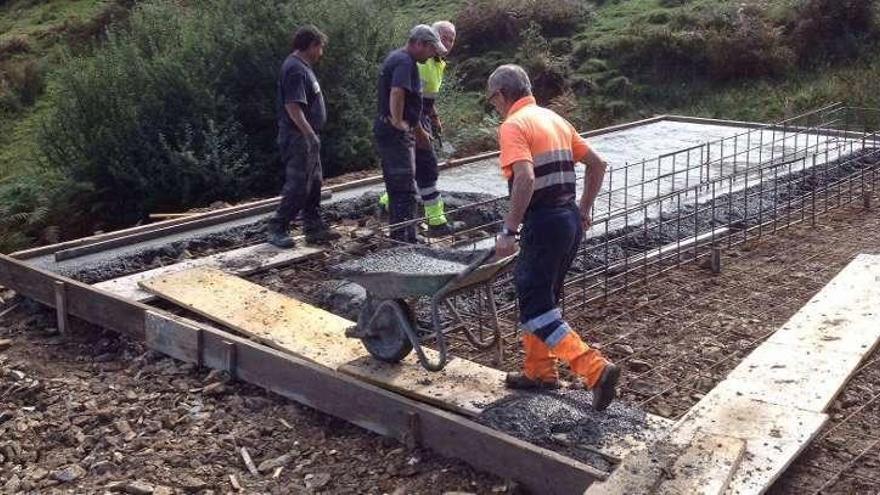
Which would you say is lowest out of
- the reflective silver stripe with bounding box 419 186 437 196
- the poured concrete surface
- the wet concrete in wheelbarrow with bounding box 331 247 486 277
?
the poured concrete surface

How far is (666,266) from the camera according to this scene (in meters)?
7.27

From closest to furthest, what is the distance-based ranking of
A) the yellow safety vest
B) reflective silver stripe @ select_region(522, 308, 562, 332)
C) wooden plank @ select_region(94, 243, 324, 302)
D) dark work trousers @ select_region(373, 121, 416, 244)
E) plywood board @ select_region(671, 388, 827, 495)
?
plywood board @ select_region(671, 388, 827, 495), reflective silver stripe @ select_region(522, 308, 562, 332), wooden plank @ select_region(94, 243, 324, 302), dark work trousers @ select_region(373, 121, 416, 244), the yellow safety vest

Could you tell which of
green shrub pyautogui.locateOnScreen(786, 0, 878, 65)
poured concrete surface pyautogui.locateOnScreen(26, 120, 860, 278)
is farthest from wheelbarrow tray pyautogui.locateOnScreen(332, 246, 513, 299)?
green shrub pyautogui.locateOnScreen(786, 0, 878, 65)

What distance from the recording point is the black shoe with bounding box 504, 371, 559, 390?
473cm

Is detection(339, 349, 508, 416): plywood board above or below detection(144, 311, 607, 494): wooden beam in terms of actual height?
above

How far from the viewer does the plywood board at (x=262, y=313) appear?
543 centimetres

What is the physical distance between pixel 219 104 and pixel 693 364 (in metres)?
8.21

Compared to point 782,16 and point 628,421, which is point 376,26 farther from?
point 628,421

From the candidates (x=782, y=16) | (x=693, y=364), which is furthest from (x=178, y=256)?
(x=782, y=16)

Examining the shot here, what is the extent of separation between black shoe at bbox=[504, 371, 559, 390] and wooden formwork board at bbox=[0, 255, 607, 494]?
0.38m

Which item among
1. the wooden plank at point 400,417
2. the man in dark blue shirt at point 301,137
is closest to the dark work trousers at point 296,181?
the man in dark blue shirt at point 301,137

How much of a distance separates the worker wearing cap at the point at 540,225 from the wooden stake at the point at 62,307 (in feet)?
11.3

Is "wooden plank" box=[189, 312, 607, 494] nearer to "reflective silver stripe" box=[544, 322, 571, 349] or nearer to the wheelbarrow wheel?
the wheelbarrow wheel

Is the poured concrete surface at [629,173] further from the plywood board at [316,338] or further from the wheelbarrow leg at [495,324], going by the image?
the wheelbarrow leg at [495,324]
